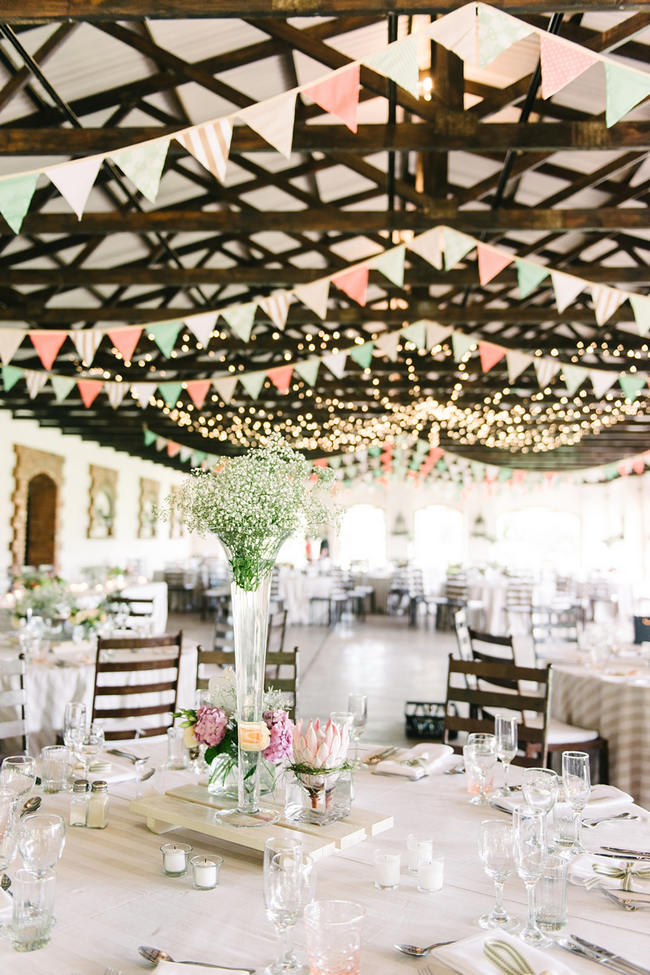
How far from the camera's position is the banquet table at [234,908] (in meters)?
1.22

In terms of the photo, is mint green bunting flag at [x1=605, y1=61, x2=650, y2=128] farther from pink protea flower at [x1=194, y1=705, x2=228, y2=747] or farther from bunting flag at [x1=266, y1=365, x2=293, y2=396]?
bunting flag at [x1=266, y1=365, x2=293, y2=396]

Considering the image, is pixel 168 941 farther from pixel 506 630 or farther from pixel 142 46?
pixel 506 630

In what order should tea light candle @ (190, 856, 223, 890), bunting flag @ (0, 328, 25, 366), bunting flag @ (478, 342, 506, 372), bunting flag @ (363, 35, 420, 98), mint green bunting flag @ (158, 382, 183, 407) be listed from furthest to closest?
mint green bunting flag @ (158, 382, 183, 407) < bunting flag @ (478, 342, 506, 372) < bunting flag @ (0, 328, 25, 366) < bunting flag @ (363, 35, 420, 98) < tea light candle @ (190, 856, 223, 890)

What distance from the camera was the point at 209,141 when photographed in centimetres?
317

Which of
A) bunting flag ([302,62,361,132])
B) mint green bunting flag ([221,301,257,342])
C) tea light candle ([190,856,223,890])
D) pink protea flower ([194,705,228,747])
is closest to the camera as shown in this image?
tea light candle ([190,856,223,890])

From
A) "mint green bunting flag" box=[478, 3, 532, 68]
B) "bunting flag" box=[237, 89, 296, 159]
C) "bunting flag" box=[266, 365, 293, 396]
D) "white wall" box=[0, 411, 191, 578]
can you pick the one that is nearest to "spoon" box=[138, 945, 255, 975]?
"mint green bunting flag" box=[478, 3, 532, 68]

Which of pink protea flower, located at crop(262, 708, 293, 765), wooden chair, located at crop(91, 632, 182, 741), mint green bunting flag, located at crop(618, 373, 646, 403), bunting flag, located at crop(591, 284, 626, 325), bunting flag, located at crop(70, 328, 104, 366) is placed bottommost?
wooden chair, located at crop(91, 632, 182, 741)

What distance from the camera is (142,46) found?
177 inches

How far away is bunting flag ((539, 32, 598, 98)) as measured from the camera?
2582mm

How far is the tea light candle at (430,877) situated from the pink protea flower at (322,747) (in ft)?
0.99

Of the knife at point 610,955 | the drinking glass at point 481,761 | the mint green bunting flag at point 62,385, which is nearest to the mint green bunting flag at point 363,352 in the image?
the mint green bunting flag at point 62,385

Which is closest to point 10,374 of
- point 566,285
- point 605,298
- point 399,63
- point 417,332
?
point 417,332

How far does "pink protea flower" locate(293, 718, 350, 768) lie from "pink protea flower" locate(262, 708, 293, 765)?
0.06 metres

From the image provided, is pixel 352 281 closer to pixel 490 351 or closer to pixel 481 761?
pixel 490 351
